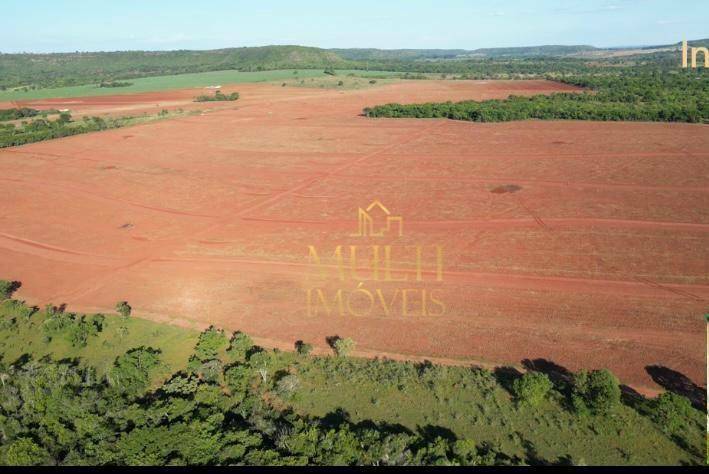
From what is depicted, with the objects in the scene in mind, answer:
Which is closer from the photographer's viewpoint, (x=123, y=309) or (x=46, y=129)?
(x=123, y=309)

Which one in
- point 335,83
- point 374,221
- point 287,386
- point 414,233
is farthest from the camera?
point 335,83

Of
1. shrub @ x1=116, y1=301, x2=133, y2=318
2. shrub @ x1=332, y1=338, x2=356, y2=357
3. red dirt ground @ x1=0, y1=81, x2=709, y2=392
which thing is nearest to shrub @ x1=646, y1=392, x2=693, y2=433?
red dirt ground @ x1=0, y1=81, x2=709, y2=392

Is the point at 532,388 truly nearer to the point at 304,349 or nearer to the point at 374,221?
the point at 304,349

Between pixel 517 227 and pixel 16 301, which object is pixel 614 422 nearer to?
pixel 517 227

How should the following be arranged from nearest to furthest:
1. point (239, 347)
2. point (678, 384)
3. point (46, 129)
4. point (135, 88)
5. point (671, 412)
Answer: point (671, 412) < point (678, 384) < point (239, 347) < point (46, 129) < point (135, 88)

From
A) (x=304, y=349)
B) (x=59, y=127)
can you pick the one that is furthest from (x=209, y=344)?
(x=59, y=127)

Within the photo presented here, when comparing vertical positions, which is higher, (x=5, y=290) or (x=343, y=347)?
(x=5, y=290)

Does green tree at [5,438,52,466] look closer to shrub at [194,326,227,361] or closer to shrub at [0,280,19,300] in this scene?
shrub at [194,326,227,361]
